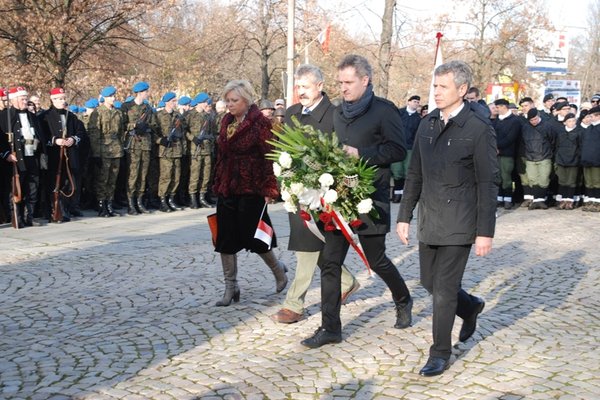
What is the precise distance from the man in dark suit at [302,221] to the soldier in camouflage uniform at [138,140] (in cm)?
830

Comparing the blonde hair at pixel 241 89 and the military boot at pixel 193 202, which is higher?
the blonde hair at pixel 241 89

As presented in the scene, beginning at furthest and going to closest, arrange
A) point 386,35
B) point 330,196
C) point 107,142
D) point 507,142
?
point 386,35 < point 507,142 < point 107,142 < point 330,196

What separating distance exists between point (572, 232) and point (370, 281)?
587 centimetres

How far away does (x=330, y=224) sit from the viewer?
18.6 ft

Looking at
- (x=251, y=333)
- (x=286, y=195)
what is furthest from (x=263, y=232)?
(x=286, y=195)

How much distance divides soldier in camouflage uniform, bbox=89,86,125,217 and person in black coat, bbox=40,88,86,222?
447mm

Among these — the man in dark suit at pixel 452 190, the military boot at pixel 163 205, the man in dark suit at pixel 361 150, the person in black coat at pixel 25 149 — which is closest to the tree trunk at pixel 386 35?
the military boot at pixel 163 205

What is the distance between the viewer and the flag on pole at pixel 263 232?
701 cm

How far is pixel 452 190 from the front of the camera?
16.8 feet

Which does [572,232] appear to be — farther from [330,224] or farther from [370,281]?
[330,224]

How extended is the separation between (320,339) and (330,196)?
3.55 feet

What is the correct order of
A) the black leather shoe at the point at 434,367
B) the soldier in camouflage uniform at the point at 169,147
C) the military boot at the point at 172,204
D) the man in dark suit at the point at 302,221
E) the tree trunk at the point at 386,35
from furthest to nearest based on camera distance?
1. the tree trunk at the point at 386,35
2. the military boot at the point at 172,204
3. the soldier in camouflage uniform at the point at 169,147
4. the man in dark suit at the point at 302,221
5. the black leather shoe at the point at 434,367

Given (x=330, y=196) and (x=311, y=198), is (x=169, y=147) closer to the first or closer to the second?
(x=311, y=198)

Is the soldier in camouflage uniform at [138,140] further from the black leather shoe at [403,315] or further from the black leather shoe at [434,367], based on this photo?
the black leather shoe at [434,367]
